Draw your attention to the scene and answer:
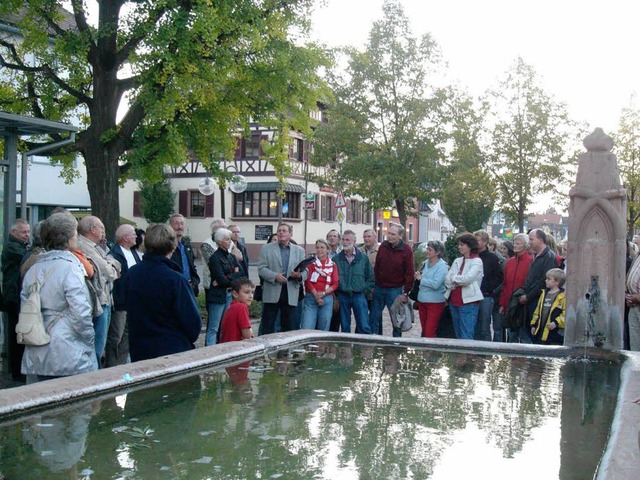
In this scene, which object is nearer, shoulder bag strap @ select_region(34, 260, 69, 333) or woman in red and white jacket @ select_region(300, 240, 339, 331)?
shoulder bag strap @ select_region(34, 260, 69, 333)

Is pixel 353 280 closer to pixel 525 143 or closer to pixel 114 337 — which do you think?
pixel 114 337

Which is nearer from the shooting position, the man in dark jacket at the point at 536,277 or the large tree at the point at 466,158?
the man in dark jacket at the point at 536,277

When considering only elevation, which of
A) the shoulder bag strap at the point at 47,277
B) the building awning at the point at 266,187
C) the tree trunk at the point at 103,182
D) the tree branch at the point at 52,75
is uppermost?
the tree branch at the point at 52,75

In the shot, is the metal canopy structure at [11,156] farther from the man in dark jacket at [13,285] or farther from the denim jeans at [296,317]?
the denim jeans at [296,317]

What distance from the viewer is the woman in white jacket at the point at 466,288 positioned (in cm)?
1002

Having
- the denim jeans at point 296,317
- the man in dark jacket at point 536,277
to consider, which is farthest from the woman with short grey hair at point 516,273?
the denim jeans at point 296,317

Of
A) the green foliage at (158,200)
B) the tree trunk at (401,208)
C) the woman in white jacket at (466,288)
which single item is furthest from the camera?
the green foliage at (158,200)

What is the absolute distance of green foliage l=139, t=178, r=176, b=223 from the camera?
1922 inches

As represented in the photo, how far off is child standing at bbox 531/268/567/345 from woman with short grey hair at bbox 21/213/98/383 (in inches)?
211

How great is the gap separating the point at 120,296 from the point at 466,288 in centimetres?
433

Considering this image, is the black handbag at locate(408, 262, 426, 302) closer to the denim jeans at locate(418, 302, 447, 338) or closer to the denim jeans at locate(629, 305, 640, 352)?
the denim jeans at locate(418, 302, 447, 338)

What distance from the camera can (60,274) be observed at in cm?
558

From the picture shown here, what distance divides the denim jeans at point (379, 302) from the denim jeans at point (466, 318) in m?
1.24

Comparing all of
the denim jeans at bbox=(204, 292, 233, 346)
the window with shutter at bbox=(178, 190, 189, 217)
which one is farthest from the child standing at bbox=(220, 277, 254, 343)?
the window with shutter at bbox=(178, 190, 189, 217)
